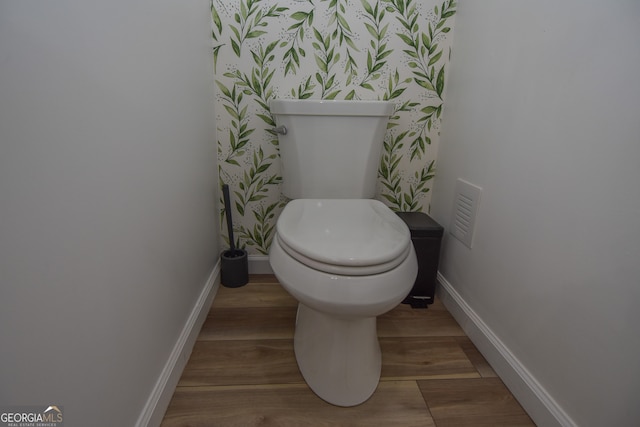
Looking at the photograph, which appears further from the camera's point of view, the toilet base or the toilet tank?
the toilet tank

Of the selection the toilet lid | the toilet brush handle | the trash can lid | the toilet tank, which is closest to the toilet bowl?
the toilet lid

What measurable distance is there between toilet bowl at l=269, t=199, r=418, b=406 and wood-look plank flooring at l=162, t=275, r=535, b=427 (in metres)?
0.05

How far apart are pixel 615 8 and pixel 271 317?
121cm

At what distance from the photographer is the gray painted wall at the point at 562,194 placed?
599mm

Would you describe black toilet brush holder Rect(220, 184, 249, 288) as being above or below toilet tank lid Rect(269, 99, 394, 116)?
below

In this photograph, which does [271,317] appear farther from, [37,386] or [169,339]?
[37,386]

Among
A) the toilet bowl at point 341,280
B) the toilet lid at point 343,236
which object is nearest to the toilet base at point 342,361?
the toilet bowl at point 341,280

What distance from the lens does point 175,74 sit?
0.88m

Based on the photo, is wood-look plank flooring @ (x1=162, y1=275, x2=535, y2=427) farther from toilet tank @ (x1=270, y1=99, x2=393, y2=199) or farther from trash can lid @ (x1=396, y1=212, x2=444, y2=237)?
toilet tank @ (x1=270, y1=99, x2=393, y2=199)

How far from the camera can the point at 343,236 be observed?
2.52 ft

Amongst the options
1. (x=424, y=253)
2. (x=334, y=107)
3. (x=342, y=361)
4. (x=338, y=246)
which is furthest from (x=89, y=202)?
(x=424, y=253)

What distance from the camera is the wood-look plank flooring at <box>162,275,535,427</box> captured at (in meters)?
0.80

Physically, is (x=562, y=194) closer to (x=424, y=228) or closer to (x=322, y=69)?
(x=424, y=228)

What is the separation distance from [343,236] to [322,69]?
78 cm
